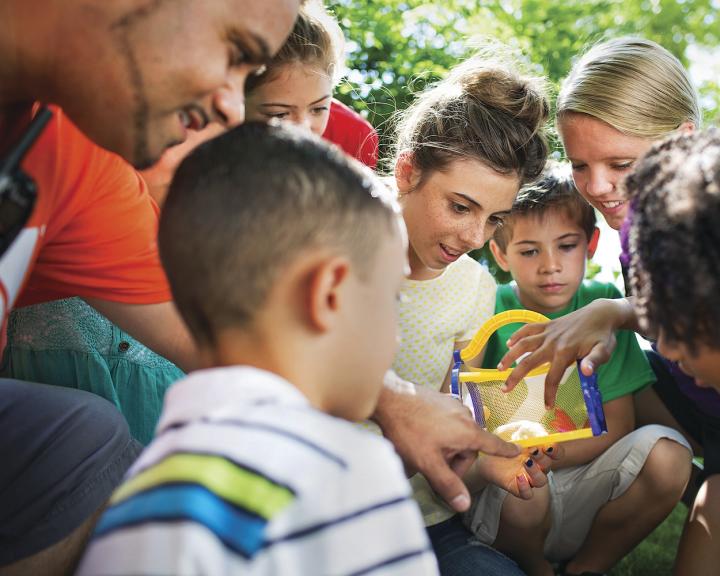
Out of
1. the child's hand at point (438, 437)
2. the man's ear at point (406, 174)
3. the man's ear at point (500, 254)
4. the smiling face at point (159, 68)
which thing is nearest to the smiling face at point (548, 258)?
the man's ear at point (500, 254)

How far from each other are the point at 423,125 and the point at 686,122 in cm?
100

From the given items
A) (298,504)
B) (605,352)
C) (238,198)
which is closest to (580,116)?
(605,352)

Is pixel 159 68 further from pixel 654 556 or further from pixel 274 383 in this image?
pixel 654 556

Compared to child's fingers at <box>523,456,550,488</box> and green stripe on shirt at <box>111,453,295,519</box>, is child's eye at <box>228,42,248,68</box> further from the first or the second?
child's fingers at <box>523,456,550,488</box>

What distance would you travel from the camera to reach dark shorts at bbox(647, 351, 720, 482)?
8.80 ft

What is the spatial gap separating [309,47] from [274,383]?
2029mm

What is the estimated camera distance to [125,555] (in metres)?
1.12

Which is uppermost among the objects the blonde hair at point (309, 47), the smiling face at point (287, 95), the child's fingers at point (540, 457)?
the blonde hair at point (309, 47)

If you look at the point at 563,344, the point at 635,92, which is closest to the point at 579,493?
the point at 563,344

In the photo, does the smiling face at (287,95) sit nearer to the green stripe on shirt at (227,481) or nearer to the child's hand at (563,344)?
the child's hand at (563,344)

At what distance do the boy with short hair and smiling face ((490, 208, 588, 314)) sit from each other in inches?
73.2

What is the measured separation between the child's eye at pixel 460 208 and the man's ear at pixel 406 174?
0.20 m

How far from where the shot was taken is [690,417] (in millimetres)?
2922

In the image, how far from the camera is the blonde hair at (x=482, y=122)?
118 inches
